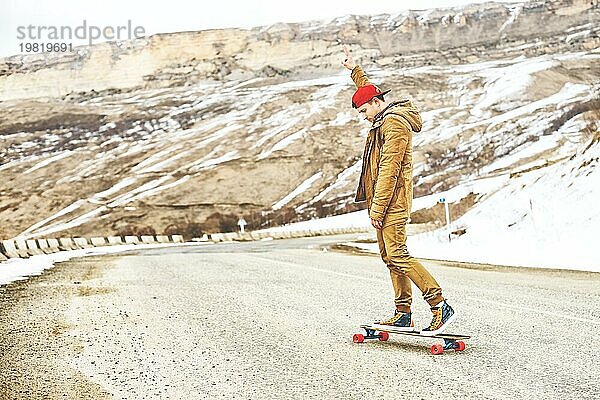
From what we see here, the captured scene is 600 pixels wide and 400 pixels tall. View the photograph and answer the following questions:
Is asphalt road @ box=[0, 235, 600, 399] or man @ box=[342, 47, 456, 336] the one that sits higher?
man @ box=[342, 47, 456, 336]

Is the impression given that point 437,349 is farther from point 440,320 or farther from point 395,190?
point 395,190

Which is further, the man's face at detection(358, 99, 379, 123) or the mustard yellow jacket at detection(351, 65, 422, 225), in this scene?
the man's face at detection(358, 99, 379, 123)

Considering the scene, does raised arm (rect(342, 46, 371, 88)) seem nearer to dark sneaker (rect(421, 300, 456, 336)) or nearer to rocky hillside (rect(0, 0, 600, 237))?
dark sneaker (rect(421, 300, 456, 336))

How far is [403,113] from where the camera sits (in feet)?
19.2

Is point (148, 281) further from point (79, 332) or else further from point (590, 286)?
point (590, 286)

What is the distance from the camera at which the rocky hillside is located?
6381 centimetres

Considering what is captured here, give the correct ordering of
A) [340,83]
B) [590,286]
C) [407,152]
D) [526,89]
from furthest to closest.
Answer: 1. [340,83]
2. [526,89]
3. [590,286]
4. [407,152]

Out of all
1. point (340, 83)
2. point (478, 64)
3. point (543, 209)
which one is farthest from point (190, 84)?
point (543, 209)

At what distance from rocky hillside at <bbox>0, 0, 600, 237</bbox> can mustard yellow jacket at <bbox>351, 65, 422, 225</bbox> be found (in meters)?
35.2

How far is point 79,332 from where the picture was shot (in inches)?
261

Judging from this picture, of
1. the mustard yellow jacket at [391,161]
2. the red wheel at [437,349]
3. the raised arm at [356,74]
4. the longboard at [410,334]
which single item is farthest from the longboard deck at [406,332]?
the raised arm at [356,74]

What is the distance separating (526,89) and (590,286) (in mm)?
75054

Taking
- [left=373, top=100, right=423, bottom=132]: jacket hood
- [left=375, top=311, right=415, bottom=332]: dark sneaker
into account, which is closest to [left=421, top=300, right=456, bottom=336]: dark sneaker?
[left=375, top=311, right=415, bottom=332]: dark sneaker

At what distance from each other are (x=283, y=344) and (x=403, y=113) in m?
2.16
